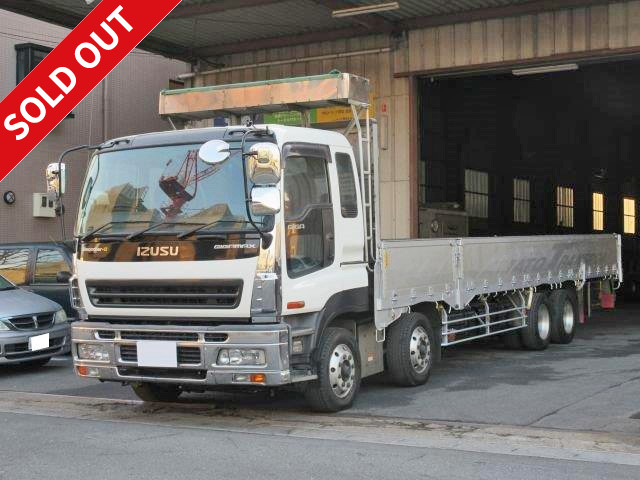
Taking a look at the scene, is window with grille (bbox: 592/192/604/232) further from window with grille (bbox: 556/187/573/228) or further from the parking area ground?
the parking area ground

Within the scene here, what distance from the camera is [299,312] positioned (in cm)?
783

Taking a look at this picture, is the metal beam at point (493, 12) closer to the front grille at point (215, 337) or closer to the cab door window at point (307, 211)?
the cab door window at point (307, 211)

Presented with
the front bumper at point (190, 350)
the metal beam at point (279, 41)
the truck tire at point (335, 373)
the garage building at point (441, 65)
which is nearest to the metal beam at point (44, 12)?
the garage building at point (441, 65)

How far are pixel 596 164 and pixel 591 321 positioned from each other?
16297 millimetres

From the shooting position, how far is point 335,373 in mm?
8398

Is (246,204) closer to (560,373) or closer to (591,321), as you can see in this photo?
(560,373)

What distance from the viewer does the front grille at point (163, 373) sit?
307 inches

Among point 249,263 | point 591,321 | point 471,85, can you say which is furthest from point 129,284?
point 471,85

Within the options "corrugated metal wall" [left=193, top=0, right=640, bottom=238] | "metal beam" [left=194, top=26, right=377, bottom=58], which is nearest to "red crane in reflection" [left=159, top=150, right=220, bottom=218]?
"corrugated metal wall" [left=193, top=0, right=640, bottom=238]

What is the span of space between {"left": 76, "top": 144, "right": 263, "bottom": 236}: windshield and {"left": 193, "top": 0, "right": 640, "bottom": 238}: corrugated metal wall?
31.5 feet

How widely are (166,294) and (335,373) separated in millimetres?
1820

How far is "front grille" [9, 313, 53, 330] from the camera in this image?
11414 mm

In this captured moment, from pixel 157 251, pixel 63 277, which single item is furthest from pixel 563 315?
pixel 157 251

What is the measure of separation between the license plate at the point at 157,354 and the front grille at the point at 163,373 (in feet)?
0.30
